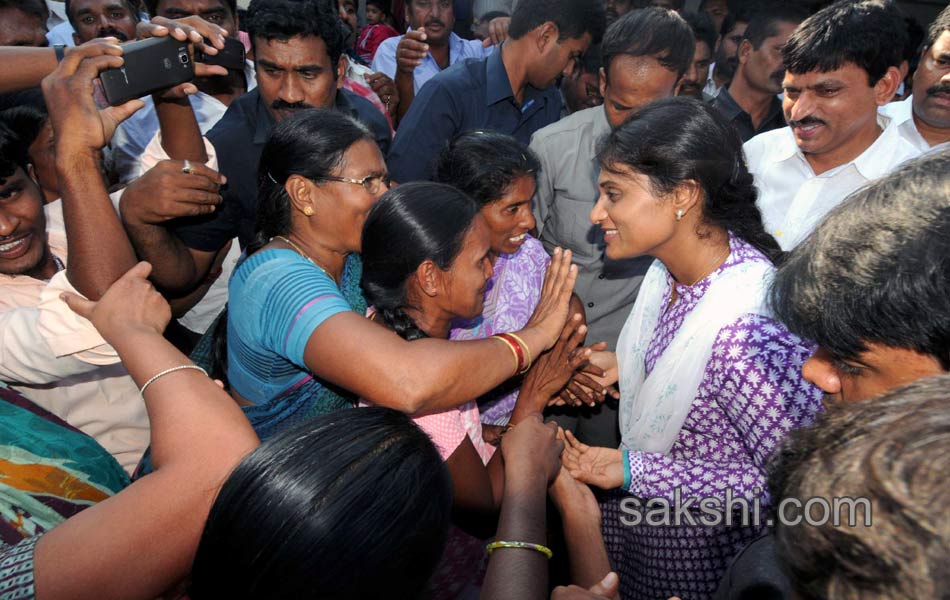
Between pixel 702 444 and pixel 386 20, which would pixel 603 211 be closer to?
pixel 702 444

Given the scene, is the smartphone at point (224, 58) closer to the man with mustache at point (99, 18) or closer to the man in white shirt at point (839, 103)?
the man with mustache at point (99, 18)

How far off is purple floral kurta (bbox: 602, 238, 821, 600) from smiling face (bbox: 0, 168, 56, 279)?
6.56ft

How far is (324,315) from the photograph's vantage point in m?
1.53

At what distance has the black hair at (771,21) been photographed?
3990mm

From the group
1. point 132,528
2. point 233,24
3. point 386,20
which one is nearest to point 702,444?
point 132,528

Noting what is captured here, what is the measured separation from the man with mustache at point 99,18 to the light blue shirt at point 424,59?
1.90 metres

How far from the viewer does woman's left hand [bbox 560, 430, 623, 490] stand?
191 cm

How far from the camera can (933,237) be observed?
1001 millimetres

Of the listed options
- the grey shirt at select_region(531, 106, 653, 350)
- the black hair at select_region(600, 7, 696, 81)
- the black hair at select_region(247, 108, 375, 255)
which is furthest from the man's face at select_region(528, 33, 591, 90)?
the black hair at select_region(247, 108, 375, 255)

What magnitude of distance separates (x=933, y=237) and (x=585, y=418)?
2063 mm

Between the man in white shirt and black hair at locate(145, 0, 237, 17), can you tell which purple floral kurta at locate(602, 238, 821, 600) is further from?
black hair at locate(145, 0, 237, 17)

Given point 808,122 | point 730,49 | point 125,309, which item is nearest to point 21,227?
point 125,309

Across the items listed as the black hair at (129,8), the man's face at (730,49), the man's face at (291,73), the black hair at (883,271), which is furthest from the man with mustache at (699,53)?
the black hair at (129,8)

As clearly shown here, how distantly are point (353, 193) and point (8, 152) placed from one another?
1.09 metres
